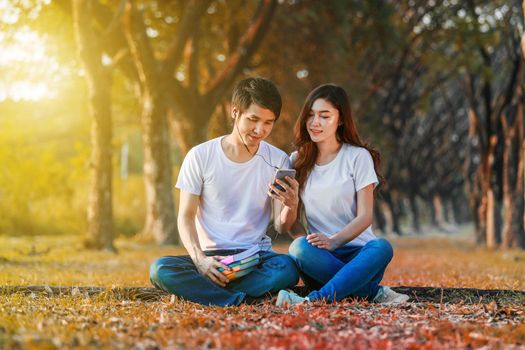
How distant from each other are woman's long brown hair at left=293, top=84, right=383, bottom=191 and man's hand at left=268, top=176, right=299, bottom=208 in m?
0.48

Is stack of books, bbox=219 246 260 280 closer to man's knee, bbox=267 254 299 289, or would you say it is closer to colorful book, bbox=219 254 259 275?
colorful book, bbox=219 254 259 275

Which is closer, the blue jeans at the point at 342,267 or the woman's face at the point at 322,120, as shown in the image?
the blue jeans at the point at 342,267

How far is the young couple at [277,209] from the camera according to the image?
580 centimetres

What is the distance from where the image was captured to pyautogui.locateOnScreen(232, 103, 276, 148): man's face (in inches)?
227

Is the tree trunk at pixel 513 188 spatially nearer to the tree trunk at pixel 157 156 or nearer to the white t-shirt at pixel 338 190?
the tree trunk at pixel 157 156

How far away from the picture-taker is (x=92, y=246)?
14156 millimetres

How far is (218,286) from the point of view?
19.2 feet

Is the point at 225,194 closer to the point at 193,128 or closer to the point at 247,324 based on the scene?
the point at 247,324

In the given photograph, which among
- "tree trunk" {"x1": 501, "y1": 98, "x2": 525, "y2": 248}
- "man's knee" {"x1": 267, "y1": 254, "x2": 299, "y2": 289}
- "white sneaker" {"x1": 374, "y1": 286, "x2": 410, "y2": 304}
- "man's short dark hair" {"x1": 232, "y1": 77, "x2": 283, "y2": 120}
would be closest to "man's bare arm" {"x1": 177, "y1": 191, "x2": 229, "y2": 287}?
"man's knee" {"x1": 267, "y1": 254, "x2": 299, "y2": 289}

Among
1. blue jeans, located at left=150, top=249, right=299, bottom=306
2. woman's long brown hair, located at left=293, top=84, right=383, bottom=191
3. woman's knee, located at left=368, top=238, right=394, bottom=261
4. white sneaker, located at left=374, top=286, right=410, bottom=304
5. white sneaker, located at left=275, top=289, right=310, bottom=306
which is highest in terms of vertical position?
woman's long brown hair, located at left=293, top=84, right=383, bottom=191

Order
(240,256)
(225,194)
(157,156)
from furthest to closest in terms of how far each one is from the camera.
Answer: (157,156)
(225,194)
(240,256)

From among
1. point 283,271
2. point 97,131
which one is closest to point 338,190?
point 283,271

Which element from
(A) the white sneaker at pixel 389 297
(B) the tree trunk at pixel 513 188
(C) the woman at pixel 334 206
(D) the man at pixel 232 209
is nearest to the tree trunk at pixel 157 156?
(B) the tree trunk at pixel 513 188

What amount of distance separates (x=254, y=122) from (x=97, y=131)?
879 cm
